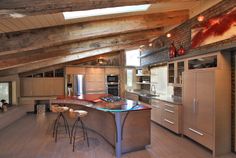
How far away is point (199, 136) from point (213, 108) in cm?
77

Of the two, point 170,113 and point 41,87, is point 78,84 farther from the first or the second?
point 170,113

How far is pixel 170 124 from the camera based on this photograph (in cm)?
463

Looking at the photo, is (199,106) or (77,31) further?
(199,106)

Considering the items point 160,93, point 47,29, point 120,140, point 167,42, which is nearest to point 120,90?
point 160,93

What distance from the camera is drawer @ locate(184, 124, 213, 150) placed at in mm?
3416

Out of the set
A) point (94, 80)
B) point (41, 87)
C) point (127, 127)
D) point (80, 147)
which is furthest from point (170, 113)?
point (41, 87)

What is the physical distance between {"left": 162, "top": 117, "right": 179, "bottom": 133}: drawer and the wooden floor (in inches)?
6.2

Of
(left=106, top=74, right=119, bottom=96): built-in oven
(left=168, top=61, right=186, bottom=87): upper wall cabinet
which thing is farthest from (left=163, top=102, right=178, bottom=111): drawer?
(left=106, top=74, right=119, bottom=96): built-in oven

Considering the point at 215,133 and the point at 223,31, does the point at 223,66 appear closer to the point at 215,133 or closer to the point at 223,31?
the point at 223,31

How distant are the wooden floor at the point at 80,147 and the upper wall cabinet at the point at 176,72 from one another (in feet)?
4.71

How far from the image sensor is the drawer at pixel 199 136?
342 centimetres

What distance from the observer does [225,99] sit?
3.39 metres

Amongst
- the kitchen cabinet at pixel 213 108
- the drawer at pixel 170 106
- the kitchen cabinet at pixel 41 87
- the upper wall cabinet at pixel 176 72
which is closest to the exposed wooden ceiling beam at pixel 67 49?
the upper wall cabinet at pixel 176 72

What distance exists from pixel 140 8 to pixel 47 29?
1796 millimetres
